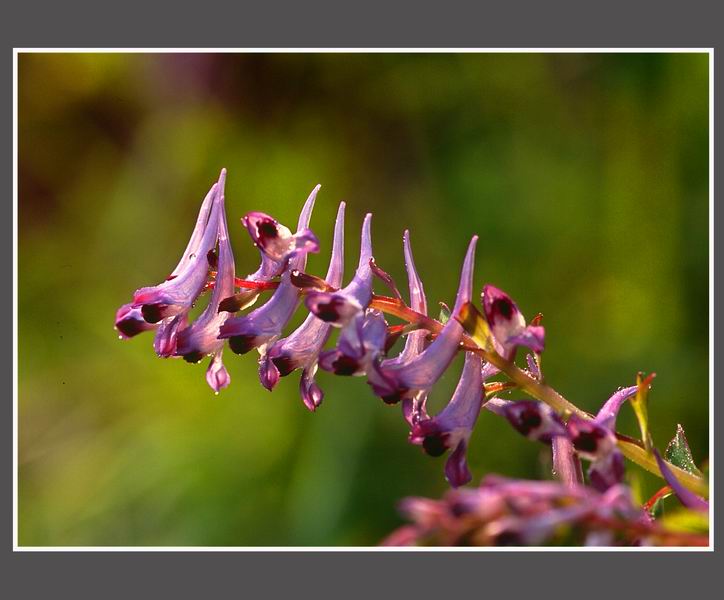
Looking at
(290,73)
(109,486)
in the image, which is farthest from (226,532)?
(290,73)

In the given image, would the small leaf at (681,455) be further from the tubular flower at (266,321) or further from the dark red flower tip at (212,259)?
the dark red flower tip at (212,259)

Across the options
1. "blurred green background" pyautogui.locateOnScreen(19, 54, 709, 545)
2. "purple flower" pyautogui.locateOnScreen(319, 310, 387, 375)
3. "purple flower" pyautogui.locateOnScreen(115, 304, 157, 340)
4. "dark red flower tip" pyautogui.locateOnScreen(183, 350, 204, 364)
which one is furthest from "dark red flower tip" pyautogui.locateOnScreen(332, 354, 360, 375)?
"blurred green background" pyautogui.locateOnScreen(19, 54, 709, 545)

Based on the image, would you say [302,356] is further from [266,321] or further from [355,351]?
[355,351]

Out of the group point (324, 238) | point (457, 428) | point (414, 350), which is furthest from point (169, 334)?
point (324, 238)

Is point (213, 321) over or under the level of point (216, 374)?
over

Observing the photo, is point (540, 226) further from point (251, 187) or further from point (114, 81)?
point (114, 81)

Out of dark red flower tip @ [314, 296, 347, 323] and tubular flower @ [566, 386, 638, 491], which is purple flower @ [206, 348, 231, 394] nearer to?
dark red flower tip @ [314, 296, 347, 323]

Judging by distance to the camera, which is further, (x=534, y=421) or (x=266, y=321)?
(x=266, y=321)
